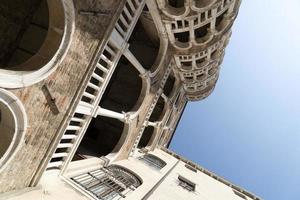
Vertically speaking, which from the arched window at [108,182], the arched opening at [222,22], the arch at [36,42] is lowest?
the arched window at [108,182]

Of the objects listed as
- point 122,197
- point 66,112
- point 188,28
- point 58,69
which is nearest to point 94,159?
point 122,197

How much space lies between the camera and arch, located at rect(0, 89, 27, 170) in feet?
26.0

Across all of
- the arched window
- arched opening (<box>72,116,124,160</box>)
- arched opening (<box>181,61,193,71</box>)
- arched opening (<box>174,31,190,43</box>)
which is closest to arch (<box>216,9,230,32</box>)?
arched opening (<box>174,31,190,43</box>)

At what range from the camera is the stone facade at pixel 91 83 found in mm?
8445

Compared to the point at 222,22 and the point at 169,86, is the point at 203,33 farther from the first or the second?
the point at 169,86

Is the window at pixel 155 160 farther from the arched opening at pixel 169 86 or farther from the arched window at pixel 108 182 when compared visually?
the arched window at pixel 108 182

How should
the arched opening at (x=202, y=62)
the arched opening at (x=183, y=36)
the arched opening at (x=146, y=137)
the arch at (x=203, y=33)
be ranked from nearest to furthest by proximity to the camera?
the arch at (x=203, y=33) → the arched opening at (x=183, y=36) → the arched opening at (x=202, y=62) → the arched opening at (x=146, y=137)

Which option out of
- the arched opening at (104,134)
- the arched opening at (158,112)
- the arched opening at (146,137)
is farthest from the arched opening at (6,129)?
the arched opening at (146,137)

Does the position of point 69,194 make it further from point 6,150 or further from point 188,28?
point 188,28

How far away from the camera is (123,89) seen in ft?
64.8

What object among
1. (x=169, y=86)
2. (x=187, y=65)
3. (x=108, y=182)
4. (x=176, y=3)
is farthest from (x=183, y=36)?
(x=108, y=182)

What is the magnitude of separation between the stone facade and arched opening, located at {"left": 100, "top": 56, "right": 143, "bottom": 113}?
6cm

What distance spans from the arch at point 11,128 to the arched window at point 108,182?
399 cm

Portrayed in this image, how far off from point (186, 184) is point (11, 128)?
14991 millimetres
